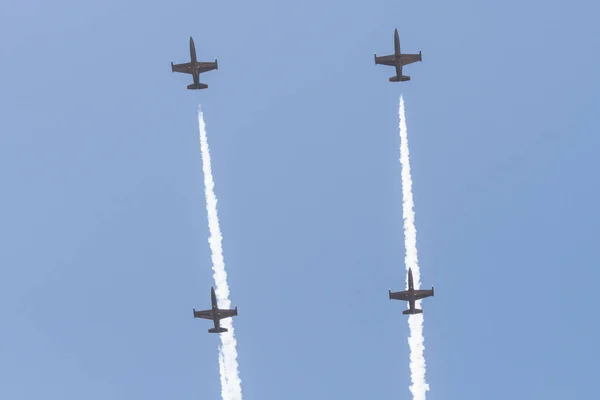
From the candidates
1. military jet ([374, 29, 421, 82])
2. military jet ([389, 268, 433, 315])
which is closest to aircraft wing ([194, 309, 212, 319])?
military jet ([389, 268, 433, 315])

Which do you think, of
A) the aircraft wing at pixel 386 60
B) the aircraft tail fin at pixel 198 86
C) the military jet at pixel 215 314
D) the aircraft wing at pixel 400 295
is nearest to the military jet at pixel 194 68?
the aircraft tail fin at pixel 198 86

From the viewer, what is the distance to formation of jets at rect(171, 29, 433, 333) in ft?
441

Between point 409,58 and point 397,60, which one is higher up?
point 409,58

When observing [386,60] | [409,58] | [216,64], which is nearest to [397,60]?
[386,60]

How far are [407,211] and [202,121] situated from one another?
2585cm

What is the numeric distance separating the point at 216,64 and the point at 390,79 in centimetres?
1966

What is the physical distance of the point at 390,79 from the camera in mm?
135375

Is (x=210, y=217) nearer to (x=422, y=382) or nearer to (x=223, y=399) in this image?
(x=223, y=399)

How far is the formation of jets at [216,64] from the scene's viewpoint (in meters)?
136

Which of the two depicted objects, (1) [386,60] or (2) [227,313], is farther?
(1) [386,60]

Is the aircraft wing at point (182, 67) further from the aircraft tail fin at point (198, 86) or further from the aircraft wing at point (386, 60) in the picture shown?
the aircraft wing at point (386, 60)

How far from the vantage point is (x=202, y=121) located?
5556 inches

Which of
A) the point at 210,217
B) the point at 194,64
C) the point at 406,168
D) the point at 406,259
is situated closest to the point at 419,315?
the point at 406,259

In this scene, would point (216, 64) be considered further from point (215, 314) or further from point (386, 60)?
point (215, 314)
